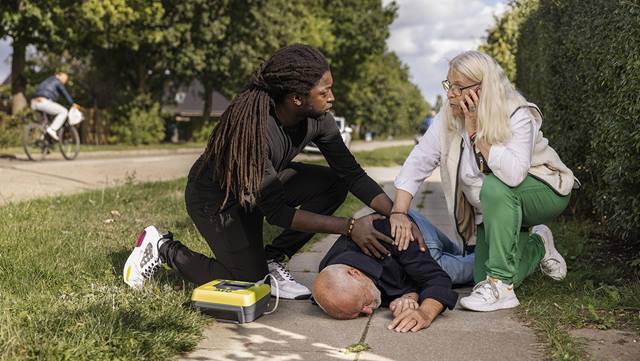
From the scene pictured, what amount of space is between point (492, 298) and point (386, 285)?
0.57 metres

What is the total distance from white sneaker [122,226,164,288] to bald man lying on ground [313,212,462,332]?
987mm

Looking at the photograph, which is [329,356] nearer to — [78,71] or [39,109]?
[39,109]

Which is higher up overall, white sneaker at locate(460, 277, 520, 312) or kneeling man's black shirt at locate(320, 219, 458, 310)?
kneeling man's black shirt at locate(320, 219, 458, 310)

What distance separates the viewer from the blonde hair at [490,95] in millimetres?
3752

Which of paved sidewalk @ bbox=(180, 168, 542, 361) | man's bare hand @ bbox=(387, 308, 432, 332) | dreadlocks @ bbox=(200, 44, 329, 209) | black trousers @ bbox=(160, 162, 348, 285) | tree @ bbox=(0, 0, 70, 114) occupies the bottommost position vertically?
paved sidewalk @ bbox=(180, 168, 542, 361)

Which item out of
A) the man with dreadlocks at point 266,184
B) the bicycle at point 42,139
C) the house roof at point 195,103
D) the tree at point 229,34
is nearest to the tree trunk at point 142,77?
the tree at point 229,34

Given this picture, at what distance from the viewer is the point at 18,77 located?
23328 millimetres

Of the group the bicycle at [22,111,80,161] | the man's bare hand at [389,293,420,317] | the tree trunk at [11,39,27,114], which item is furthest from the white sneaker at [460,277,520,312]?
the tree trunk at [11,39,27,114]

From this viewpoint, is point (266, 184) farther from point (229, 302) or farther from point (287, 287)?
point (287, 287)

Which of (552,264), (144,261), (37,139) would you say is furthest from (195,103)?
(552,264)

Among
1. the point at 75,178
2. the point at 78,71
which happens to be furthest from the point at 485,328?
the point at 78,71

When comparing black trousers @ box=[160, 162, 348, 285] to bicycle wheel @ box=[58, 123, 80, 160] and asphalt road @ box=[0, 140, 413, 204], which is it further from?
bicycle wheel @ box=[58, 123, 80, 160]

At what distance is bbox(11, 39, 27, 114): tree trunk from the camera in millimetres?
22656

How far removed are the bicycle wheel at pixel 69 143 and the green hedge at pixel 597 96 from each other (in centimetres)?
988
